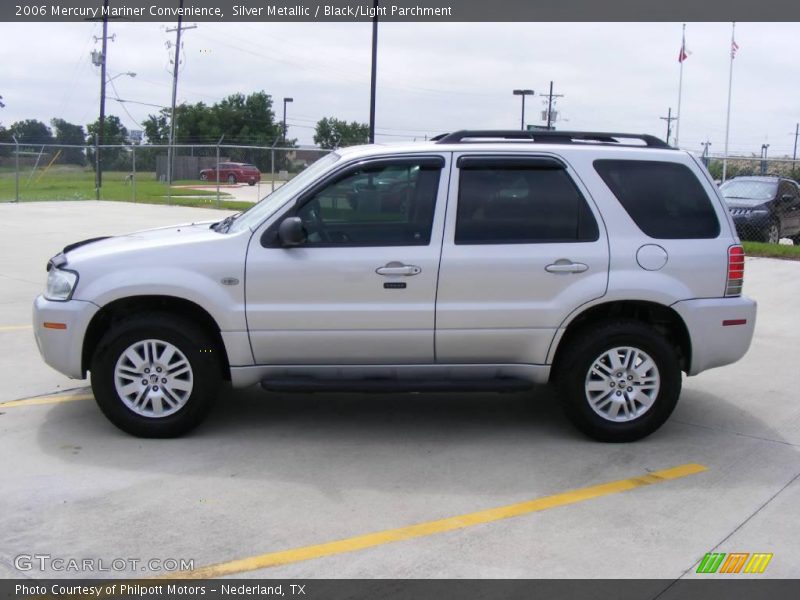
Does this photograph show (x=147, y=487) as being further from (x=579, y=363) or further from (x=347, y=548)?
(x=579, y=363)

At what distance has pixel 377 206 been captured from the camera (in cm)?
573

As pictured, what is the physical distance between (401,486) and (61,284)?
2.55 meters

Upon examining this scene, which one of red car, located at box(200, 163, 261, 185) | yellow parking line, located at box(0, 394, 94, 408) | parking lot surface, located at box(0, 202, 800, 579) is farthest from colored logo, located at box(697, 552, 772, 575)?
red car, located at box(200, 163, 261, 185)

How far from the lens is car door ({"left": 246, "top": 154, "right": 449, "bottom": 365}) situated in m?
5.56

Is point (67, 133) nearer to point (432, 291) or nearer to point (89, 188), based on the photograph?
point (89, 188)

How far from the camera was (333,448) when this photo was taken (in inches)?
222

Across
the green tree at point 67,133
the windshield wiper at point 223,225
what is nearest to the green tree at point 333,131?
the green tree at point 67,133

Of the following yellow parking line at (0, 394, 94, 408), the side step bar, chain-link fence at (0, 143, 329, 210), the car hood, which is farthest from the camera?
chain-link fence at (0, 143, 329, 210)

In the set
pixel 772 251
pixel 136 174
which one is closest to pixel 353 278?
pixel 772 251

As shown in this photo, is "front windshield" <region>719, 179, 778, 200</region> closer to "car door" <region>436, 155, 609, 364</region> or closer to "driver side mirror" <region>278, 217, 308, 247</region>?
"car door" <region>436, 155, 609, 364</region>

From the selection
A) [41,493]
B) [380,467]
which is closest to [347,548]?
Answer: [380,467]

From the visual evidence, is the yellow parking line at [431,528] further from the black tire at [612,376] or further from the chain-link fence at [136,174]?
the chain-link fence at [136,174]

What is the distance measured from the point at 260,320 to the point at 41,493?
1.62 metres

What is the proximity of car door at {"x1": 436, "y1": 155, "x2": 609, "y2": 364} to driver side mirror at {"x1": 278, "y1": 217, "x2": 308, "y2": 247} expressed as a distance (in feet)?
3.03
